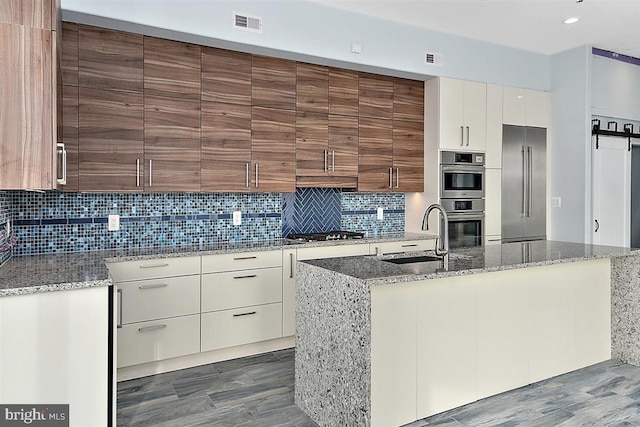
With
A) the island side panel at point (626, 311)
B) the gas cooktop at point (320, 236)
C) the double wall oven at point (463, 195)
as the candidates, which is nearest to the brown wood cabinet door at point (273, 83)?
the gas cooktop at point (320, 236)

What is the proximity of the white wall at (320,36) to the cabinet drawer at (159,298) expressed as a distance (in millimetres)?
1837

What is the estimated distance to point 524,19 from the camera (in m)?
4.30

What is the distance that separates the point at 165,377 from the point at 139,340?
13.2 inches

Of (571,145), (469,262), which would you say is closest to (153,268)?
(469,262)

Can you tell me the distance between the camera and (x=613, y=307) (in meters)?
3.62

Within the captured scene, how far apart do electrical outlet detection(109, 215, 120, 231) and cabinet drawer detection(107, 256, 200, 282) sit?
56 cm

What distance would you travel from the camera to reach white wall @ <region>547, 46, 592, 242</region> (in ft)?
16.5

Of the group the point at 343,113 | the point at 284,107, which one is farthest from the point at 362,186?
the point at 284,107

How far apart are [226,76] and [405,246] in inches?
89.2

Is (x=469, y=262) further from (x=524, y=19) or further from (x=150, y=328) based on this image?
(x=524, y=19)

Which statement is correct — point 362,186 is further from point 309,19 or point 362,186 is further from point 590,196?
point 590,196

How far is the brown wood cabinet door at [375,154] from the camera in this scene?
181 inches

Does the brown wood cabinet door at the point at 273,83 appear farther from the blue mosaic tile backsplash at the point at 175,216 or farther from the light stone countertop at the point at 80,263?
the light stone countertop at the point at 80,263

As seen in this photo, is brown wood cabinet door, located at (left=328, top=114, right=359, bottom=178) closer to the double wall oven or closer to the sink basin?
the double wall oven
